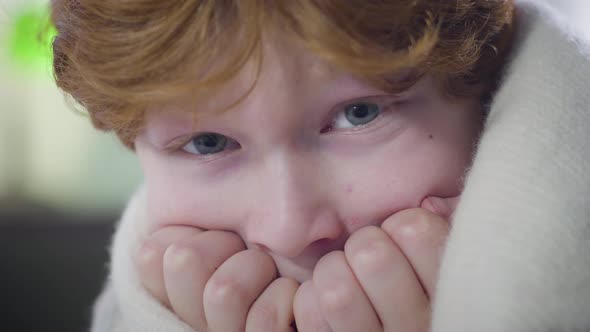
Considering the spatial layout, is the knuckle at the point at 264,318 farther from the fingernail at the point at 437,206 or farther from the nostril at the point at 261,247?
the fingernail at the point at 437,206

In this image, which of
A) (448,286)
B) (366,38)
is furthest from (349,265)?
(366,38)

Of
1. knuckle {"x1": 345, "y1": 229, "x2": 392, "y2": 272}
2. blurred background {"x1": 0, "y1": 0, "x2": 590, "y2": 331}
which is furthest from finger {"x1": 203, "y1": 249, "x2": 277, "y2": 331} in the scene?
blurred background {"x1": 0, "y1": 0, "x2": 590, "y2": 331}

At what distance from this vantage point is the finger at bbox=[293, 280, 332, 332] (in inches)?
24.5

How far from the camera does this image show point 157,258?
0.74 meters

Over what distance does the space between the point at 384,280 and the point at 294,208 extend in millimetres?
106

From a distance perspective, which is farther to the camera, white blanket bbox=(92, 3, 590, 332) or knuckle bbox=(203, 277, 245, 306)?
knuckle bbox=(203, 277, 245, 306)

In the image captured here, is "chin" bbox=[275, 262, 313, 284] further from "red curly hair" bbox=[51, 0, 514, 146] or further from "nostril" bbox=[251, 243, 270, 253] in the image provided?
"red curly hair" bbox=[51, 0, 514, 146]

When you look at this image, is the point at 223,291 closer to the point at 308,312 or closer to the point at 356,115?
the point at 308,312

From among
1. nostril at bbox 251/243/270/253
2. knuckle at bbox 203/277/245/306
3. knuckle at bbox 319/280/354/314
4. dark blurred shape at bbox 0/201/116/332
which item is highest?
nostril at bbox 251/243/270/253

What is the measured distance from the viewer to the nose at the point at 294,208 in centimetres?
62

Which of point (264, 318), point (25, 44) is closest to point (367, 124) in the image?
point (264, 318)

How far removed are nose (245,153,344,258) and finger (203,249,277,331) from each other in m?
0.03

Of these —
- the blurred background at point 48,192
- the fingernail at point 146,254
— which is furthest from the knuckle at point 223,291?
the blurred background at point 48,192

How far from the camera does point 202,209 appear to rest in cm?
72
